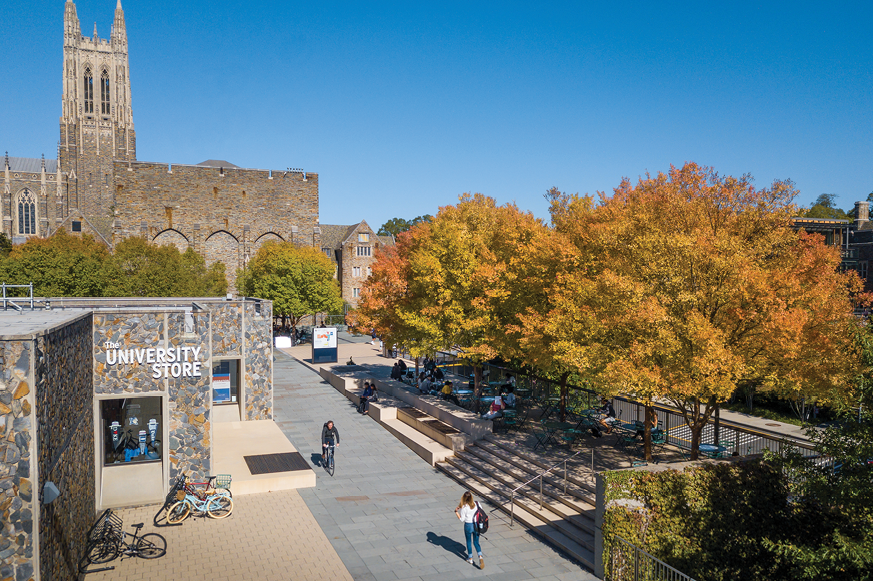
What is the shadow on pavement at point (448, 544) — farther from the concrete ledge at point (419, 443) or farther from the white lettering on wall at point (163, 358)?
the white lettering on wall at point (163, 358)

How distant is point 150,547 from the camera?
12578mm

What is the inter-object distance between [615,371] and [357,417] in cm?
1505

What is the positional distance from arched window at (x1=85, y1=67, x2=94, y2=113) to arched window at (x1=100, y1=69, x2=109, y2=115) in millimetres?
1291

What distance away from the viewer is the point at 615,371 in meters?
13.5

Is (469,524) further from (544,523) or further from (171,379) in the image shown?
(171,379)

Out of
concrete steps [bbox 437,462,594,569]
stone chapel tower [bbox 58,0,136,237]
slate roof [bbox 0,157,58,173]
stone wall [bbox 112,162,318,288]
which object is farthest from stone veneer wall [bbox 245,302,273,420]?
slate roof [bbox 0,157,58,173]

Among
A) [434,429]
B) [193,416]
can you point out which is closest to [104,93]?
[434,429]

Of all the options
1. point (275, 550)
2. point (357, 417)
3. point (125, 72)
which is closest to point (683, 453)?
point (275, 550)

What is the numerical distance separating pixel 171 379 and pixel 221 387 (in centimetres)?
873

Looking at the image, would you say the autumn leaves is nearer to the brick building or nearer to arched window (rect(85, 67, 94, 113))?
the brick building

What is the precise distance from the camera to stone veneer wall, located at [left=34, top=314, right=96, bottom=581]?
9023 millimetres

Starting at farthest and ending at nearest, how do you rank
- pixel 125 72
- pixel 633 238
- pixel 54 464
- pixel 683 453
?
pixel 125 72
pixel 683 453
pixel 633 238
pixel 54 464

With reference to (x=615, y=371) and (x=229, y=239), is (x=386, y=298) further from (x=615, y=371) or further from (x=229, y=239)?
(x=229, y=239)

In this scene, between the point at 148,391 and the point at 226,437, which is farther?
the point at 226,437
